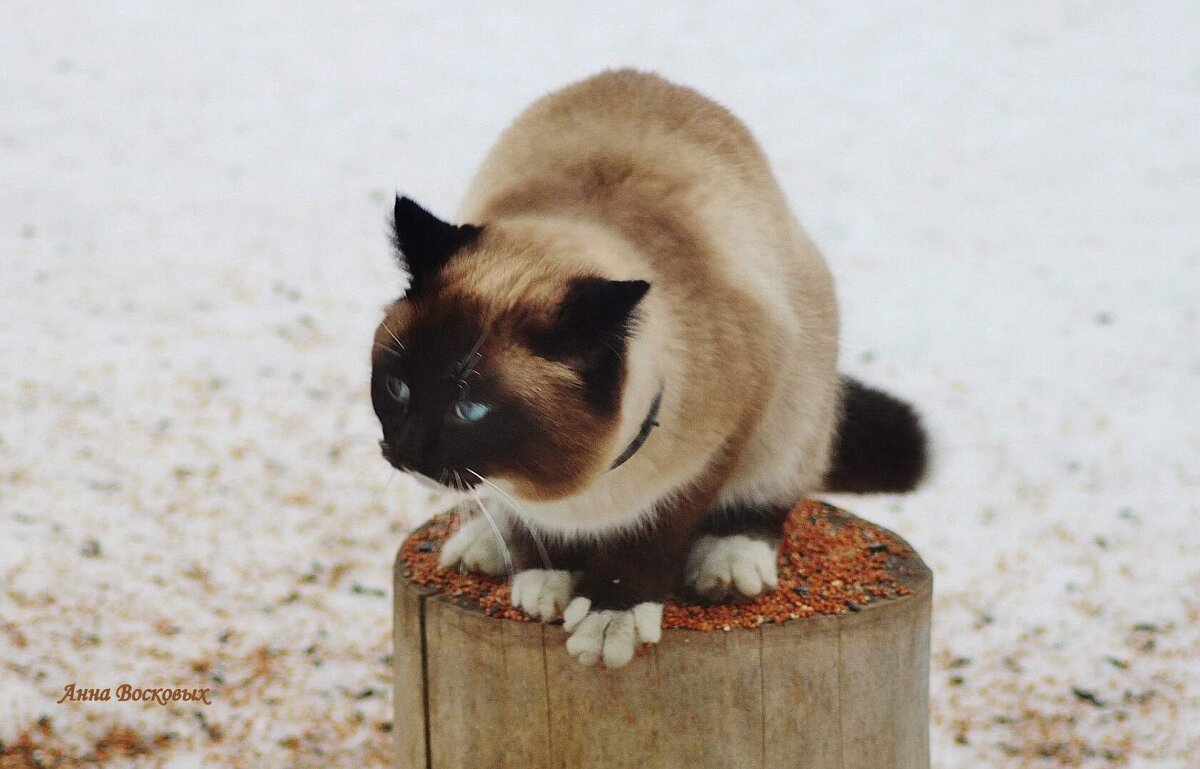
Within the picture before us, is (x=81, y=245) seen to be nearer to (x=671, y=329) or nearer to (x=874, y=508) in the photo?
(x=874, y=508)

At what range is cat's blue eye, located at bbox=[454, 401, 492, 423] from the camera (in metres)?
1.75

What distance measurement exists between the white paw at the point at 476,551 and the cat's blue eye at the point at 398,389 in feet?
2.38

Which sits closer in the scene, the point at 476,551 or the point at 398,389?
the point at 398,389

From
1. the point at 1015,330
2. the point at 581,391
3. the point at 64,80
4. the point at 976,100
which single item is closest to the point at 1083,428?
the point at 1015,330

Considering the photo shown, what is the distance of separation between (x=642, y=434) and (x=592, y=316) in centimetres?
29

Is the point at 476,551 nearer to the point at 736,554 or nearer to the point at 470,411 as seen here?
the point at 736,554

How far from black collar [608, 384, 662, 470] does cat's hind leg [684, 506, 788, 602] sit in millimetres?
432

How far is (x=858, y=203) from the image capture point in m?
6.58

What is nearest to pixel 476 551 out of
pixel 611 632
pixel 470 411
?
pixel 611 632

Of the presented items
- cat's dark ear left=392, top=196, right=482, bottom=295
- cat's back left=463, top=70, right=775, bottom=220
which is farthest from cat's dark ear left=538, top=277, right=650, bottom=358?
cat's back left=463, top=70, right=775, bottom=220

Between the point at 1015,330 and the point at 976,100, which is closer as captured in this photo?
the point at 1015,330

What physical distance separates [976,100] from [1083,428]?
2.92 metres

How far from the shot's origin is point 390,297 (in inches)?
241

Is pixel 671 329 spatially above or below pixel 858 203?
above
